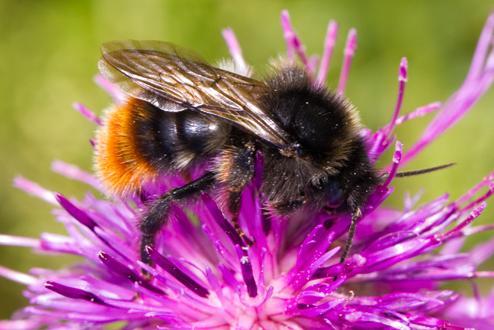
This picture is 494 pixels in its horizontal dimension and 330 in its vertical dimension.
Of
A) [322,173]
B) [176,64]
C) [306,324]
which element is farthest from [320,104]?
[306,324]

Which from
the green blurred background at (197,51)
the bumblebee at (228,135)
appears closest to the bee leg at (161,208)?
the bumblebee at (228,135)

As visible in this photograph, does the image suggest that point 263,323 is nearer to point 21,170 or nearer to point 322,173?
point 322,173

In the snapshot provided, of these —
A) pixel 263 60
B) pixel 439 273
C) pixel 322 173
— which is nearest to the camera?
pixel 322 173

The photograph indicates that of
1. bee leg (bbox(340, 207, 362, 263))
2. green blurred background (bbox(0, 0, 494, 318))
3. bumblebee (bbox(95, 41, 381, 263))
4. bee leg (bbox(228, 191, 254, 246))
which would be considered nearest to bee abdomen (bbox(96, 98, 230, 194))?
bumblebee (bbox(95, 41, 381, 263))

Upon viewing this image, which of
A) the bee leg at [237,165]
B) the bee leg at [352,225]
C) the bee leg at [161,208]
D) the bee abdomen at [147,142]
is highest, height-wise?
the bee abdomen at [147,142]

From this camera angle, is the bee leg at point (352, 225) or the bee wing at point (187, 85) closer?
the bee wing at point (187, 85)

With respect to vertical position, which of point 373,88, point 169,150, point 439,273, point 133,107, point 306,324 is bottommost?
point 306,324

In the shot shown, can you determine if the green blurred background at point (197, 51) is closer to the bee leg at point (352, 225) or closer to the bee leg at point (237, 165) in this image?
the bee leg at point (352, 225)
